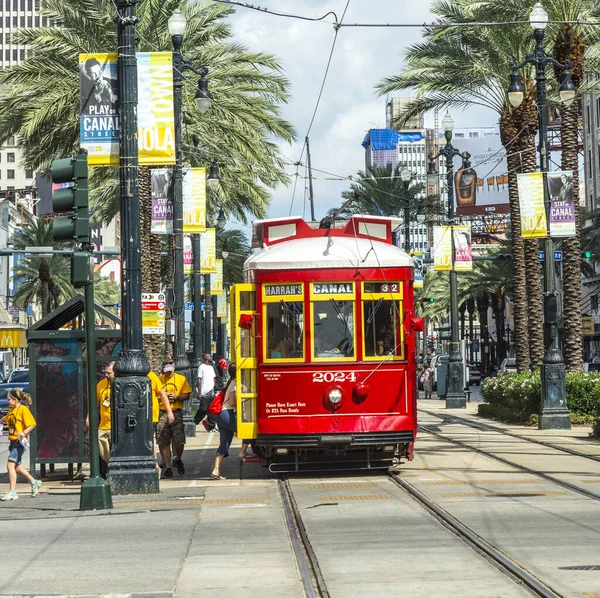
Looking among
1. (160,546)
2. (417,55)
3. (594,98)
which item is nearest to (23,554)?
(160,546)

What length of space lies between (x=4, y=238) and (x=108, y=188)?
227 ft

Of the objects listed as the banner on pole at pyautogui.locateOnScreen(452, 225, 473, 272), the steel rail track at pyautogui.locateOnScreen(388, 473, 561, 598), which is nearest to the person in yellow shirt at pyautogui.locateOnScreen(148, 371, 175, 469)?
the steel rail track at pyautogui.locateOnScreen(388, 473, 561, 598)

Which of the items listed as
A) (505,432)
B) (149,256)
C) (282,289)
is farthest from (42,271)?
(282,289)

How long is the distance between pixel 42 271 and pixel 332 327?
4738 centimetres

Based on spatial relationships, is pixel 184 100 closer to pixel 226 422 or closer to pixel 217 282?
pixel 217 282

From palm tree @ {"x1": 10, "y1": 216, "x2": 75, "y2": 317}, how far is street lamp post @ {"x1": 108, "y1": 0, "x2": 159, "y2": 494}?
42.3 m

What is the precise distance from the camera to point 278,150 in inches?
1406

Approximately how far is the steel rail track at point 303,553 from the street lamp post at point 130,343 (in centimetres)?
204

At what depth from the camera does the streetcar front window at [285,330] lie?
17.2m

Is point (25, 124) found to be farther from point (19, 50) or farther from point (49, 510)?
point (19, 50)

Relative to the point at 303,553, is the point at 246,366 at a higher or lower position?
higher

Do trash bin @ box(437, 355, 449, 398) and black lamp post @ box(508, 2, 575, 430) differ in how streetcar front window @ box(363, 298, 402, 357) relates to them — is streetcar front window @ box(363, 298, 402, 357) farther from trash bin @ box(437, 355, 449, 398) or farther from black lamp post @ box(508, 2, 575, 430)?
trash bin @ box(437, 355, 449, 398)

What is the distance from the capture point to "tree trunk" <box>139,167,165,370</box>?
3036cm

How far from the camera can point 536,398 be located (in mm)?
29000
